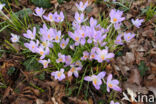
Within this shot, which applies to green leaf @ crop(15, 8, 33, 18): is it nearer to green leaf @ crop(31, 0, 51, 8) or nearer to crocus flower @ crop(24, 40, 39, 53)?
green leaf @ crop(31, 0, 51, 8)

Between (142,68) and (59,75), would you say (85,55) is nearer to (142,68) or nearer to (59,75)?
(59,75)

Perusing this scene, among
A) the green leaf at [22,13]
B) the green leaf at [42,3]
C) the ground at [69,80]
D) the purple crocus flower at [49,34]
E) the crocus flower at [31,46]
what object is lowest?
the ground at [69,80]

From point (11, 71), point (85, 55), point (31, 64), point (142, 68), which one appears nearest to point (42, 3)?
point (31, 64)

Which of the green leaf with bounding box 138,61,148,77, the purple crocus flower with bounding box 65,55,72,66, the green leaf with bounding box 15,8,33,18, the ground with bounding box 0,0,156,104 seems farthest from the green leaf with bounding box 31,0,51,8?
the green leaf with bounding box 138,61,148,77

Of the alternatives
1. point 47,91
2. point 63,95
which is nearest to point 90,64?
point 63,95

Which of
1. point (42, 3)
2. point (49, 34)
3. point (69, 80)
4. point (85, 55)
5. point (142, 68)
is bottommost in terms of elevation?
point (69, 80)

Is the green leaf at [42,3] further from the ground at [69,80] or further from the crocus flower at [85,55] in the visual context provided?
the crocus flower at [85,55]

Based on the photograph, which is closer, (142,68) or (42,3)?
(142,68)

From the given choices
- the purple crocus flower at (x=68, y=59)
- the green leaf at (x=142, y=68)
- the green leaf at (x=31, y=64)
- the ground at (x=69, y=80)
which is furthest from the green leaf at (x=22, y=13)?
the green leaf at (x=142, y=68)
